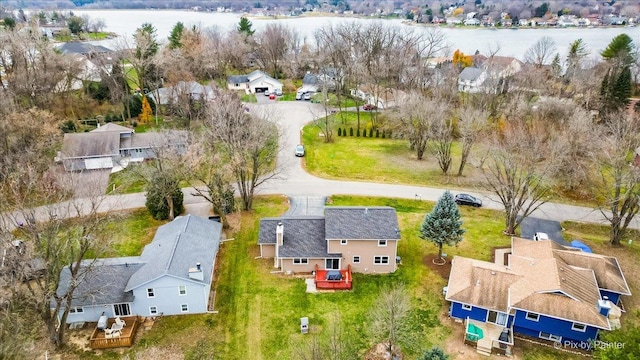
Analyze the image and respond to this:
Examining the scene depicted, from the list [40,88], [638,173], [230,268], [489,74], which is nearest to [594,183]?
[638,173]

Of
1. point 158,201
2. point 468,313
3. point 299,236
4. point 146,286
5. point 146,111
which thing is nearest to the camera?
point 146,286

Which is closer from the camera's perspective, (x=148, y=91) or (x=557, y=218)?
(x=557, y=218)

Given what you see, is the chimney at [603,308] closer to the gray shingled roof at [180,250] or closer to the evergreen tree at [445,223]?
the evergreen tree at [445,223]

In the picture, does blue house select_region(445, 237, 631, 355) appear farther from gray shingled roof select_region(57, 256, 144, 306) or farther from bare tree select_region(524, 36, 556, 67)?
bare tree select_region(524, 36, 556, 67)

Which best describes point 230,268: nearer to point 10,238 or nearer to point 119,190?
point 10,238

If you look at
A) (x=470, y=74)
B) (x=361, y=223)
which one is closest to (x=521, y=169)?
(x=361, y=223)

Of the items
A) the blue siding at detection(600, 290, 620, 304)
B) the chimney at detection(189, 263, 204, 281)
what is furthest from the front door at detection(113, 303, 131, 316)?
the blue siding at detection(600, 290, 620, 304)

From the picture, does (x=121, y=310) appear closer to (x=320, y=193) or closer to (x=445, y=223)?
(x=320, y=193)
